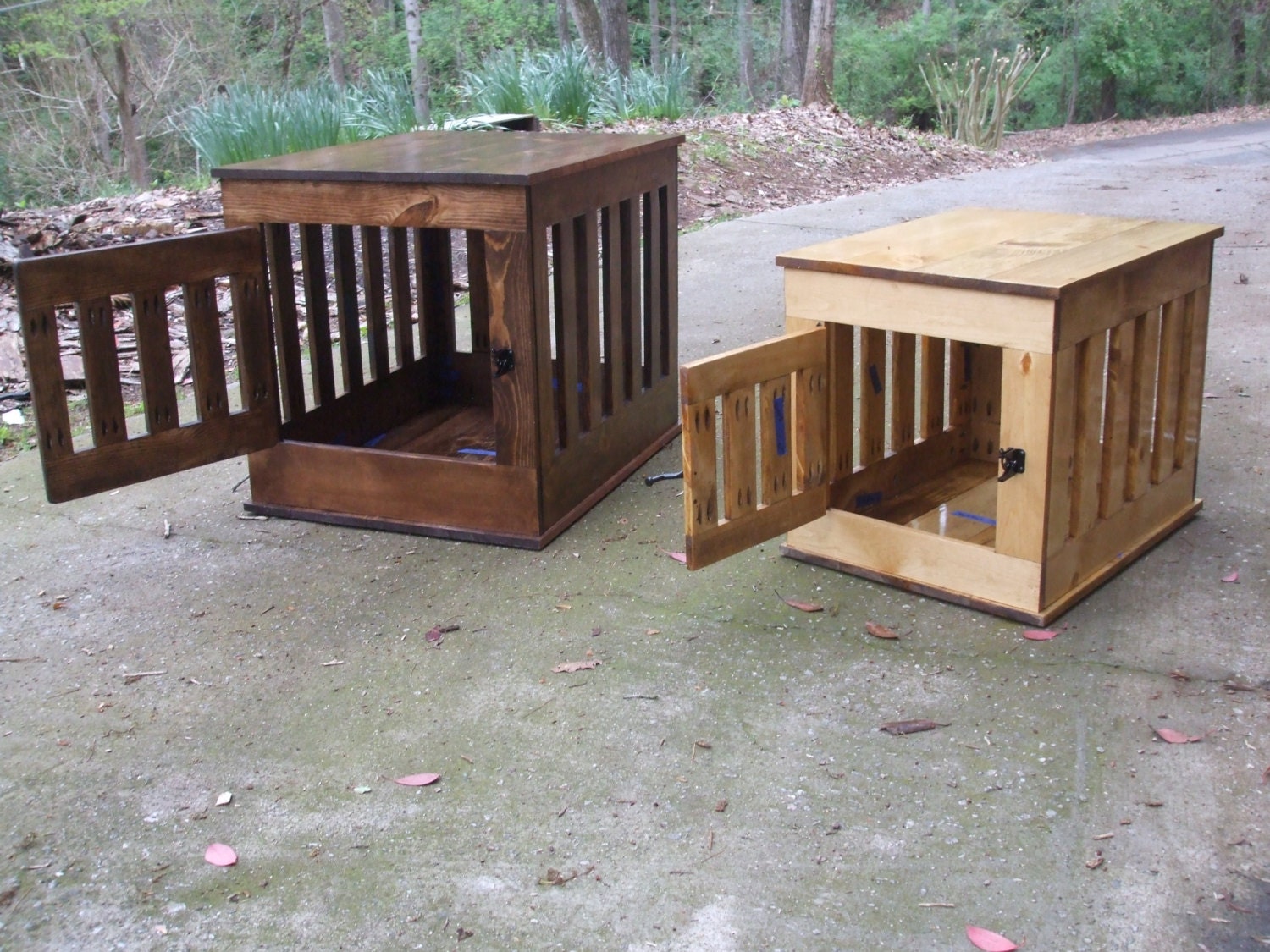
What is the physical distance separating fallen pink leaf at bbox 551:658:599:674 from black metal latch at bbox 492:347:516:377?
84 centimetres

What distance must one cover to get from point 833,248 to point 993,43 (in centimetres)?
2519

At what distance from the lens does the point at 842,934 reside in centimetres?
192

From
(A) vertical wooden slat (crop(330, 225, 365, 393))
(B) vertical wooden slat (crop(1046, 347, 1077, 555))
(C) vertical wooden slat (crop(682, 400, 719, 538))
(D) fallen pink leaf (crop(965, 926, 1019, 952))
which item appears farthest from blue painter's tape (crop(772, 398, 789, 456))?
(A) vertical wooden slat (crop(330, 225, 365, 393))

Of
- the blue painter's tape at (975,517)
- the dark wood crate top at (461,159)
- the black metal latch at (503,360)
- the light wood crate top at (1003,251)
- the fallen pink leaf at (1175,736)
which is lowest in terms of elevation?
the fallen pink leaf at (1175,736)

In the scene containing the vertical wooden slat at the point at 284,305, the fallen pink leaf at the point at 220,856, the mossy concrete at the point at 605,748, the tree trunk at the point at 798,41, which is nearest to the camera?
the mossy concrete at the point at 605,748

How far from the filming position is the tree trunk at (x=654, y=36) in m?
29.8

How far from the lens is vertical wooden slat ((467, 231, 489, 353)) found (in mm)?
4668

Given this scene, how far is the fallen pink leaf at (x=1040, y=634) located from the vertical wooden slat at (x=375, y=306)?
7.49 ft

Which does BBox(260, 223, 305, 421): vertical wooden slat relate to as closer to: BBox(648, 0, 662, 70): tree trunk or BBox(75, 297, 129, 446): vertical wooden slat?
BBox(75, 297, 129, 446): vertical wooden slat

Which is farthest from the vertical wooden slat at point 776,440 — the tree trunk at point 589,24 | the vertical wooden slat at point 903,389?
the tree trunk at point 589,24

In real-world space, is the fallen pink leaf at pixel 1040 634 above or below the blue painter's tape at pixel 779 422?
below

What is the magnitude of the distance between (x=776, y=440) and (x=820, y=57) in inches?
491

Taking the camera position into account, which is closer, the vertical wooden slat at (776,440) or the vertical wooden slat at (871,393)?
the vertical wooden slat at (776,440)

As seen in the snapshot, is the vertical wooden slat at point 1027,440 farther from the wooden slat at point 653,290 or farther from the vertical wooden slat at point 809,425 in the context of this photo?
the wooden slat at point 653,290
